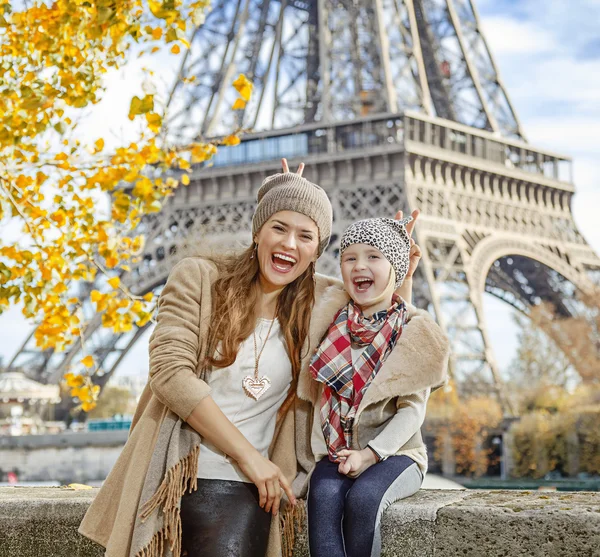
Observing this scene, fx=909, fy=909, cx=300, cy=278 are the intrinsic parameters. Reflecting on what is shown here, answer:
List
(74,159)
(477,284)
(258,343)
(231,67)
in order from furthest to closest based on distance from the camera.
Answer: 1. (231,67)
2. (477,284)
3. (74,159)
4. (258,343)

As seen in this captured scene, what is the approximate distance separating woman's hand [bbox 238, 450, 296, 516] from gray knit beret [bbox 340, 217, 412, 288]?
1.02m

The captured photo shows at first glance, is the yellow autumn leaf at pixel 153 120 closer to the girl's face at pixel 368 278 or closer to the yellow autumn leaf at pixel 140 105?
the yellow autumn leaf at pixel 140 105

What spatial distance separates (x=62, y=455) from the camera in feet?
106

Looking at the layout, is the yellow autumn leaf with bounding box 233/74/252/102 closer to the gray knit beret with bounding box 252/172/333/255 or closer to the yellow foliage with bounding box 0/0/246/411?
the yellow foliage with bounding box 0/0/246/411

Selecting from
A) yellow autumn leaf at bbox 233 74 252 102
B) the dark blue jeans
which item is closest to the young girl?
the dark blue jeans

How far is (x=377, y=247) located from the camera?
389cm

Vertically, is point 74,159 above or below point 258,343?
above

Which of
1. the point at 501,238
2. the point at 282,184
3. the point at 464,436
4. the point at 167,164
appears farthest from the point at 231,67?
the point at 282,184

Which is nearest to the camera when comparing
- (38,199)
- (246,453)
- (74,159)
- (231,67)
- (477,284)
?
(246,453)

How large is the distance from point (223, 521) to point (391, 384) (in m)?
0.85

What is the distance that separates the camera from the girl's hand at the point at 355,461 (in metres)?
3.52

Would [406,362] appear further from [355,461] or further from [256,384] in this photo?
[256,384]

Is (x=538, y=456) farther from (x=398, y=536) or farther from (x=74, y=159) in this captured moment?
(x=398, y=536)

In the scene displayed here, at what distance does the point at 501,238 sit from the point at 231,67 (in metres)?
11.5
